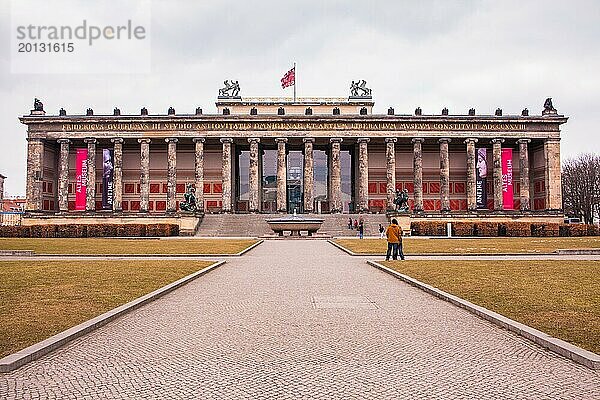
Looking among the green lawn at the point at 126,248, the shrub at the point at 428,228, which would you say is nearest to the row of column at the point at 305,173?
the shrub at the point at 428,228

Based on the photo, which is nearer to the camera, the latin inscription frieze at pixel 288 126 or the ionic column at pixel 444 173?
the latin inscription frieze at pixel 288 126

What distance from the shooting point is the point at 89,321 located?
10984 millimetres

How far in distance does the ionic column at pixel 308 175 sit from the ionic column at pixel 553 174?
103 ft

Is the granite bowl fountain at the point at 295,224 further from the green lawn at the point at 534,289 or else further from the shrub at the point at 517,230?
the green lawn at the point at 534,289

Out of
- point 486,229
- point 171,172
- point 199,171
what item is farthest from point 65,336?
point 171,172

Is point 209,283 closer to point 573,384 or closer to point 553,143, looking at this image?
point 573,384

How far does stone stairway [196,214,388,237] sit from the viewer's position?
2603 inches

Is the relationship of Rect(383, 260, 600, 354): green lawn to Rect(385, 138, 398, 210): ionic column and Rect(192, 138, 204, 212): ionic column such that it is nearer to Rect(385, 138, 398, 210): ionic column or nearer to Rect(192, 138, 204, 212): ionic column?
Rect(385, 138, 398, 210): ionic column

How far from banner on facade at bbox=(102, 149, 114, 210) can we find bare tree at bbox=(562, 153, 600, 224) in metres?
72.4

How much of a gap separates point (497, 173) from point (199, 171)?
4034 cm

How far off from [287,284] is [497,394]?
12.3 meters

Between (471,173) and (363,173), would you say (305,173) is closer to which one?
(363,173)

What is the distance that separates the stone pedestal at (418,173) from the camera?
265 feet

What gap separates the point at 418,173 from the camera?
81.5 meters
